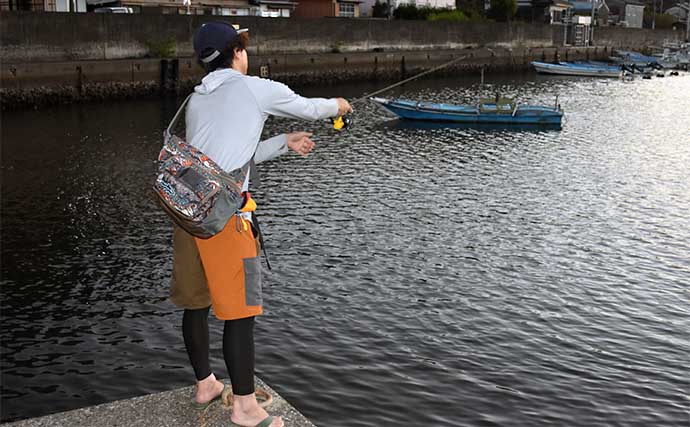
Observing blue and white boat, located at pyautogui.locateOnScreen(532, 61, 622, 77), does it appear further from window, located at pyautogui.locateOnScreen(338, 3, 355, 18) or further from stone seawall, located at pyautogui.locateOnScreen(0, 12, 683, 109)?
window, located at pyautogui.locateOnScreen(338, 3, 355, 18)

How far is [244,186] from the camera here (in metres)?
4.50

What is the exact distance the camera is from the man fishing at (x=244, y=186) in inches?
171

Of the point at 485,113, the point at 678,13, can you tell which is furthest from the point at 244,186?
the point at 678,13

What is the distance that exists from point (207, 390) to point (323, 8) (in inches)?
2216

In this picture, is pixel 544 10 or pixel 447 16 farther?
pixel 544 10

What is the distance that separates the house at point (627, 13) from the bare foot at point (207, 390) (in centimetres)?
9964

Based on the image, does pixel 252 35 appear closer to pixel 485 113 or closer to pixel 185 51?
pixel 185 51

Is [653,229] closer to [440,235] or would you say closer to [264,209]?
[440,235]

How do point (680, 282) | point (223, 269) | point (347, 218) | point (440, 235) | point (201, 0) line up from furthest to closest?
point (201, 0)
point (347, 218)
point (440, 235)
point (680, 282)
point (223, 269)

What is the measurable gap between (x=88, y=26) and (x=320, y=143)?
16.8 metres

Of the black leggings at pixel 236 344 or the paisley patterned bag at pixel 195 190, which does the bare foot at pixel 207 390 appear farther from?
the paisley patterned bag at pixel 195 190

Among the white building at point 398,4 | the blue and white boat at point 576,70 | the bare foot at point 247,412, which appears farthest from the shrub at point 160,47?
the bare foot at point 247,412

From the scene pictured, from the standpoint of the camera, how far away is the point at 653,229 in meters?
14.9

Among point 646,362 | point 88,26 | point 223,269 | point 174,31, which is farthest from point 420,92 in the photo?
point 223,269
